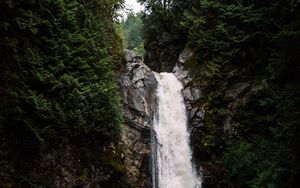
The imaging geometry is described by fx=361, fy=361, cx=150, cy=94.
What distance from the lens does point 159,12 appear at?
21031mm

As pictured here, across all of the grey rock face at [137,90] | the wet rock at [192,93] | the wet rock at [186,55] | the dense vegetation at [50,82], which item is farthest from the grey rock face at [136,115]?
the wet rock at [186,55]

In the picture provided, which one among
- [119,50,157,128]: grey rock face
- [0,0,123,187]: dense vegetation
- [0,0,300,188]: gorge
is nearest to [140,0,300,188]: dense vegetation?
[0,0,300,188]: gorge

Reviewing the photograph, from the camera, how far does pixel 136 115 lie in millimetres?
14188

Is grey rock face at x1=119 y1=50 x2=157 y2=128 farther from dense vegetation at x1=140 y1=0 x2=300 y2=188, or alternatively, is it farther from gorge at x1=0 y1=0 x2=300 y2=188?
dense vegetation at x1=140 y1=0 x2=300 y2=188

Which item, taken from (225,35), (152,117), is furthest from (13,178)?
(225,35)

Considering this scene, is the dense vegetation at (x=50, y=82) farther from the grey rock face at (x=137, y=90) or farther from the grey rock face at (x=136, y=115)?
the grey rock face at (x=137, y=90)

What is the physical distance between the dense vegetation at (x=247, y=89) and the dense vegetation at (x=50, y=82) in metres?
4.14

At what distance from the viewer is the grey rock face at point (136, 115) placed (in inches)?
518

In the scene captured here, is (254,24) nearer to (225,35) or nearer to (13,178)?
(225,35)

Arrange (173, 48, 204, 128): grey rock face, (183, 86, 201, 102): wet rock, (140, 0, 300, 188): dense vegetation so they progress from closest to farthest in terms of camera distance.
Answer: (140, 0, 300, 188): dense vegetation
(173, 48, 204, 128): grey rock face
(183, 86, 201, 102): wet rock

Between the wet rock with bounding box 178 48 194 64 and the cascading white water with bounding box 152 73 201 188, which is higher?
the wet rock with bounding box 178 48 194 64

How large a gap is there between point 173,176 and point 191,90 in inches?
154

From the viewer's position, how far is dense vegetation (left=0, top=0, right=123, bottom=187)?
9266 mm

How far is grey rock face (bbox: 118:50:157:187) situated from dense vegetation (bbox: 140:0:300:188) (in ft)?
6.61
